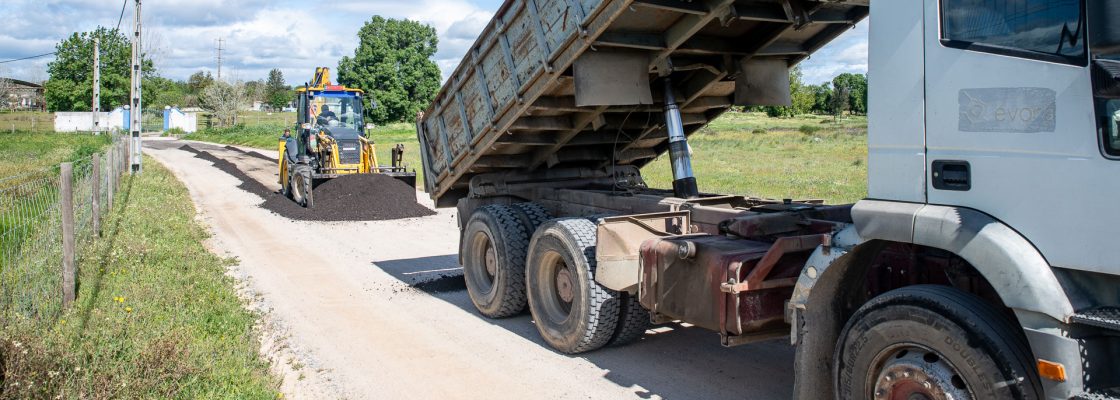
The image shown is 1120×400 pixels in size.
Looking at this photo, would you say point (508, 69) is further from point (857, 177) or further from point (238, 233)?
point (857, 177)

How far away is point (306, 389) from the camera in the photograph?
5.68 meters

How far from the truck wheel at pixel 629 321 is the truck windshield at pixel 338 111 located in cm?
1378

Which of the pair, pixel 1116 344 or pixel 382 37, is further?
pixel 382 37

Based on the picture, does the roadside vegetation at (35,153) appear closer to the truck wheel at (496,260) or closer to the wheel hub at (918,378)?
the truck wheel at (496,260)

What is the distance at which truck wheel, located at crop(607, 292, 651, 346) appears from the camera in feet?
20.3

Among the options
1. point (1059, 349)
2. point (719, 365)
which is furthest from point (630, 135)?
point (1059, 349)

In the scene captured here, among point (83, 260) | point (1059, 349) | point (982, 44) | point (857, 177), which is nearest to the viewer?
point (1059, 349)

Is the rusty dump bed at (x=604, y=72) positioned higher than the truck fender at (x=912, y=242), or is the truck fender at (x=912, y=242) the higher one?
the rusty dump bed at (x=604, y=72)

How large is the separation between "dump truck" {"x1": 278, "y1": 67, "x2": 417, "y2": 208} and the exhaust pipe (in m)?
11.2

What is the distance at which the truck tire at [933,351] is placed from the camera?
3111 mm

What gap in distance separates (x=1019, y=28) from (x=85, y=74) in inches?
3285

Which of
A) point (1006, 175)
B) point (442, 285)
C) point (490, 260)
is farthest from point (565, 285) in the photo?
point (1006, 175)

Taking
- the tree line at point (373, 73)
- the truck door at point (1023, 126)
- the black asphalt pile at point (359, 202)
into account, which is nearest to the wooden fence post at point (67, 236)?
the truck door at point (1023, 126)

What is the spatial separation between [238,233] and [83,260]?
483 centimetres
